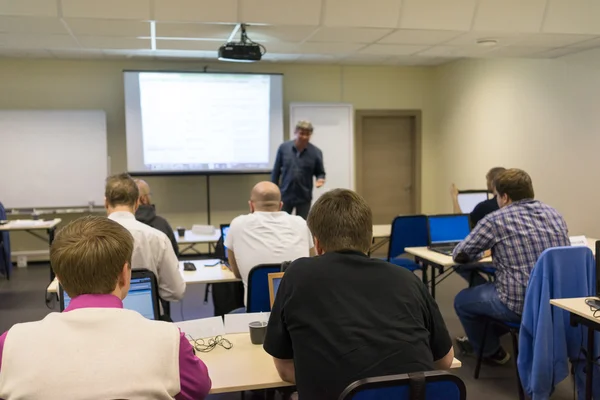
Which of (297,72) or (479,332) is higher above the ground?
(297,72)

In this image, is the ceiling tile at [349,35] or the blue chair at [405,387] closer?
the blue chair at [405,387]

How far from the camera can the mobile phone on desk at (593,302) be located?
8.03 feet

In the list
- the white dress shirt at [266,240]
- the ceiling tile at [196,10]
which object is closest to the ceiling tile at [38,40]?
the ceiling tile at [196,10]

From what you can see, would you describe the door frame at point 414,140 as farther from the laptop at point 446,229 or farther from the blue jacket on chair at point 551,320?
the blue jacket on chair at point 551,320

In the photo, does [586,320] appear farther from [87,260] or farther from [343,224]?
[87,260]

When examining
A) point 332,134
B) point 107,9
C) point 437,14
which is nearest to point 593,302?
point 437,14

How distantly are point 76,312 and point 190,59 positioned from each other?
20.0ft

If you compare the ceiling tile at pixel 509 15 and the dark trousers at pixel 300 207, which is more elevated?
the ceiling tile at pixel 509 15

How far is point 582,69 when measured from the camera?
16.2 ft

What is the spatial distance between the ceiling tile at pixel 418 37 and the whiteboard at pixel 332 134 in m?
2.49

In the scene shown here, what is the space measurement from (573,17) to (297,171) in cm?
305

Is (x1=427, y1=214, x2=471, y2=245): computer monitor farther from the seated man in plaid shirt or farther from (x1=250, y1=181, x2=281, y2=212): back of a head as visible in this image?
(x1=250, y1=181, x2=281, y2=212): back of a head

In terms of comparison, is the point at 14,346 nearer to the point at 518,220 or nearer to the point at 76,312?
the point at 76,312

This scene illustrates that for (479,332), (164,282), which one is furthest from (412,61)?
(164,282)
